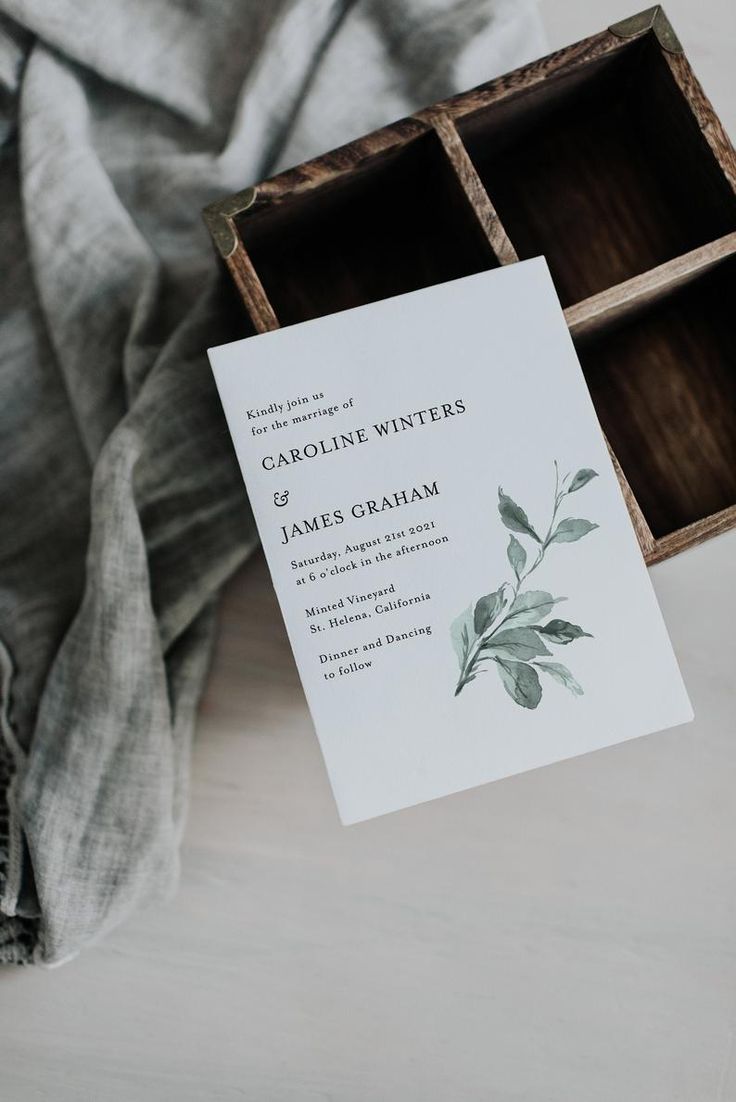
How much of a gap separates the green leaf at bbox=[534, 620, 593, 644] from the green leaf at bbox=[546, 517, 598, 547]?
34 mm

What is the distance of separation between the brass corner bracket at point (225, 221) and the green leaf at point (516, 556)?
0.58 feet

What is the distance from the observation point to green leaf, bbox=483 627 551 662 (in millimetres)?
395

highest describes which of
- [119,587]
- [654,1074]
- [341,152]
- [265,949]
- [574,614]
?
[341,152]

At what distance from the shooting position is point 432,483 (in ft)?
1.31

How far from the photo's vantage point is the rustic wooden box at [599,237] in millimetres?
446

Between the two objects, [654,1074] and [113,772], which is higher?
[113,772]

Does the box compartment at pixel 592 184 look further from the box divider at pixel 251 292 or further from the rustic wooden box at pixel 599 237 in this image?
the box divider at pixel 251 292

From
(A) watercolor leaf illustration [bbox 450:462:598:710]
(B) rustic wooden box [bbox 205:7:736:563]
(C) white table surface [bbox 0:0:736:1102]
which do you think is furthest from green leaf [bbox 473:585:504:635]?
(C) white table surface [bbox 0:0:736:1102]

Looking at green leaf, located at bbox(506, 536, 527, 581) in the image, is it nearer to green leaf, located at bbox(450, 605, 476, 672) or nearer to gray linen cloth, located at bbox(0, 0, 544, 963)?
green leaf, located at bbox(450, 605, 476, 672)

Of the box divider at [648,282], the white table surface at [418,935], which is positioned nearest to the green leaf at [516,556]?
the box divider at [648,282]

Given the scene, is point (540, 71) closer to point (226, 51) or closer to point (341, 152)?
point (341, 152)

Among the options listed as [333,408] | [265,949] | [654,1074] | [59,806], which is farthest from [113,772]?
[654,1074]

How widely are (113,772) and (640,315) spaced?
1.23 ft

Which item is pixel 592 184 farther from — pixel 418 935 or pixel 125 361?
pixel 418 935
